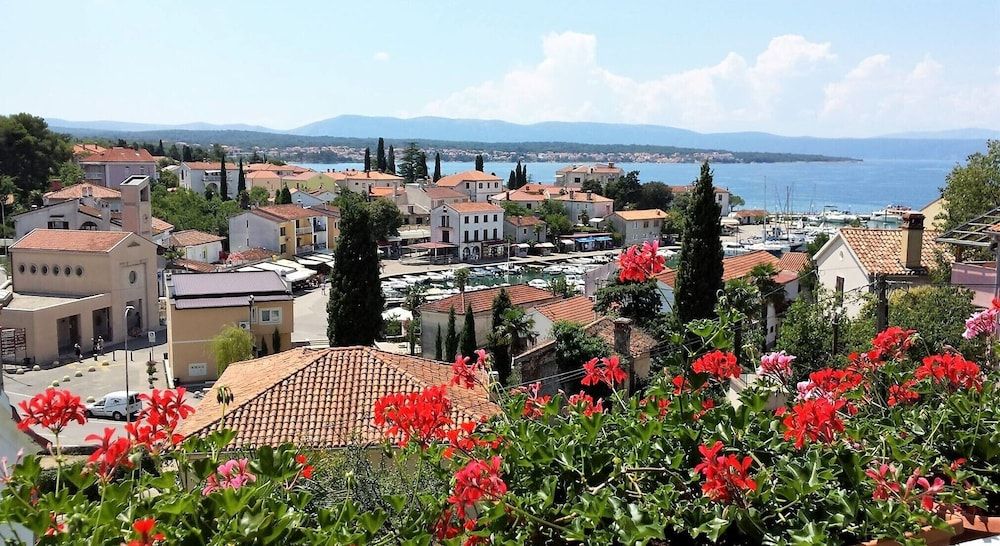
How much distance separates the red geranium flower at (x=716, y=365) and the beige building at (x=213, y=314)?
26247 millimetres

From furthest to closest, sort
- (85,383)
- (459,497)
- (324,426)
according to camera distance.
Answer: (85,383)
(324,426)
(459,497)

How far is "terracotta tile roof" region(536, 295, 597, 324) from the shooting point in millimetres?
27022

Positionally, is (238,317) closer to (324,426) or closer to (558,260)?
(324,426)

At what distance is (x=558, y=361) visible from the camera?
21.1 metres

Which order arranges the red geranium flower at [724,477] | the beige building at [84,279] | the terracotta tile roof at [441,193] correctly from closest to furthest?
the red geranium flower at [724,477], the beige building at [84,279], the terracotta tile roof at [441,193]

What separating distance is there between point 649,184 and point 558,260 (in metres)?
29.6

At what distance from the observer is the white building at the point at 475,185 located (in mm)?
89250

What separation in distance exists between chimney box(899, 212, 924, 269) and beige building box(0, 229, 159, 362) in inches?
1123

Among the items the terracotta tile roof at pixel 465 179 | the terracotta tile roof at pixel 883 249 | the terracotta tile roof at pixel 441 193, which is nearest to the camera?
the terracotta tile roof at pixel 883 249

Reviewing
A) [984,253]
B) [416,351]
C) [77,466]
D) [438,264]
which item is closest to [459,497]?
[77,466]

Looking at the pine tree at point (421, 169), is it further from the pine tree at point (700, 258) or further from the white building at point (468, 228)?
the pine tree at point (700, 258)

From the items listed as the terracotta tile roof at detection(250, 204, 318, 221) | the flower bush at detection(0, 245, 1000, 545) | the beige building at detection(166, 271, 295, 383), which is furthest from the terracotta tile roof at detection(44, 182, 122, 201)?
the flower bush at detection(0, 245, 1000, 545)

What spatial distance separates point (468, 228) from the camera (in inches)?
2601

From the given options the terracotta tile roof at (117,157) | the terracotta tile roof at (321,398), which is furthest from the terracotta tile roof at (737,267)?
the terracotta tile roof at (117,157)
